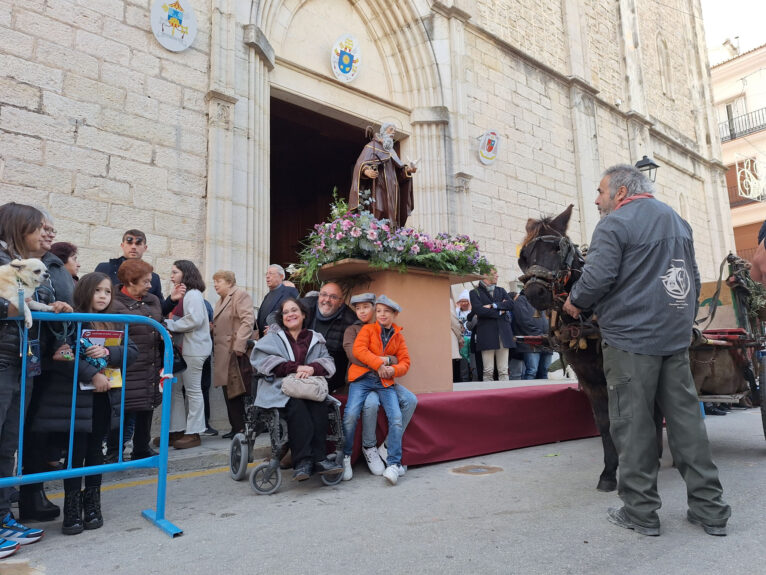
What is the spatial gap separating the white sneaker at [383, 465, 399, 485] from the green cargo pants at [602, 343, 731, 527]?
66.8 inches

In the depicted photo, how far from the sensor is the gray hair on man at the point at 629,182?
335 centimetres

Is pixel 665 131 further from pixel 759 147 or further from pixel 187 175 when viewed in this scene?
pixel 187 175

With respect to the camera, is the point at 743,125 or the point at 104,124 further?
the point at 743,125

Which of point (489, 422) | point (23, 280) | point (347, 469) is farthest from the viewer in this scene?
point (489, 422)

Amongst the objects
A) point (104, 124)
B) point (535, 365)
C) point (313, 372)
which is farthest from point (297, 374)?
point (535, 365)

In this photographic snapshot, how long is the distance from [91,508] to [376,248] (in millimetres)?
3043

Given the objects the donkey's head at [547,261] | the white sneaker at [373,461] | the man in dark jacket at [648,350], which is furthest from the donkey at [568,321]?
the white sneaker at [373,461]

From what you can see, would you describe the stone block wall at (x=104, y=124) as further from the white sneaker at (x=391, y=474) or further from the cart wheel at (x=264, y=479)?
the white sneaker at (x=391, y=474)

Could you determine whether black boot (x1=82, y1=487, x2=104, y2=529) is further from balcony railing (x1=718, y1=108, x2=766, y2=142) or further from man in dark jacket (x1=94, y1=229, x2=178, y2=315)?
balcony railing (x1=718, y1=108, x2=766, y2=142)

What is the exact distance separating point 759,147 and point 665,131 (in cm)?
1522

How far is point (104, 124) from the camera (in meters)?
6.83

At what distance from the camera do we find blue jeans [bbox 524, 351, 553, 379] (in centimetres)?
949

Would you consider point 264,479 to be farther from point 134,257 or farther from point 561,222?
point 561,222

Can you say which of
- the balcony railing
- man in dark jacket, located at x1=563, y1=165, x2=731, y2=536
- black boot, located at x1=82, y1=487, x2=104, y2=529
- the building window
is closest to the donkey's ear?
man in dark jacket, located at x1=563, y1=165, x2=731, y2=536
